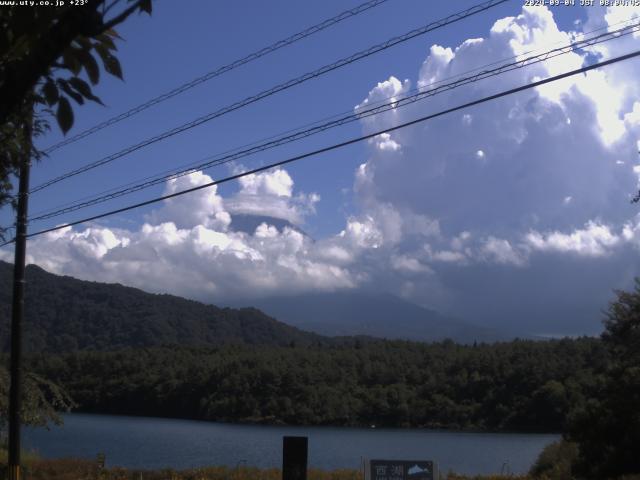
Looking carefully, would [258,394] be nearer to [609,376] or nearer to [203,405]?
[203,405]

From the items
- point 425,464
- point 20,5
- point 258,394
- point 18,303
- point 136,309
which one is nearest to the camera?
point 20,5

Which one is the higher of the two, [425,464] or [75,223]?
[75,223]

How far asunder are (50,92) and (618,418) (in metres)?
22.7

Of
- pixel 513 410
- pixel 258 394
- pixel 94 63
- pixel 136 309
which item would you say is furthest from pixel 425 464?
pixel 136 309

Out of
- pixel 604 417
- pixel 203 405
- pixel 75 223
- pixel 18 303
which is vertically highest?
pixel 75 223

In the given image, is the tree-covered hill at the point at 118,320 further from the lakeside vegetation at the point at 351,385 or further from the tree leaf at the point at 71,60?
the tree leaf at the point at 71,60

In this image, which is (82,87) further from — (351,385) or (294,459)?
(351,385)

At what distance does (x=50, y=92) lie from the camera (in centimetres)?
347

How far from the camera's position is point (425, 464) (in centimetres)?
927

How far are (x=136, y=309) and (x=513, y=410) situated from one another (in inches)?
3640

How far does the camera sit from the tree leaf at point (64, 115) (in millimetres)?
3426

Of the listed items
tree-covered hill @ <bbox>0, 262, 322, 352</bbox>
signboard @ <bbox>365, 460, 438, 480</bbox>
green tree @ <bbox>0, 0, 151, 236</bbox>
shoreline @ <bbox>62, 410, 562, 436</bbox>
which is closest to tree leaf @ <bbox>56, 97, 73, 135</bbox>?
green tree @ <bbox>0, 0, 151, 236</bbox>

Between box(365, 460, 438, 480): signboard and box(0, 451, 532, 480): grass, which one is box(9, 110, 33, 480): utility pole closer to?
box(0, 451, 532, 480): grass

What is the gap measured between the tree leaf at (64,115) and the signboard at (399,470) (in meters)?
6.74
